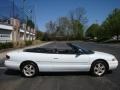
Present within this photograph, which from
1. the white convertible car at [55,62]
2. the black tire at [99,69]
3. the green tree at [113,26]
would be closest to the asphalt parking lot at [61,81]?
the black tire at [99,69]

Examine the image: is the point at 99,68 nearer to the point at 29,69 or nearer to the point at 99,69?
the point at 99,69


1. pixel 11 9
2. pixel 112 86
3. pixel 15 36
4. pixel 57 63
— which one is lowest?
pixel 112 86

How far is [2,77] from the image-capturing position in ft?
29.9

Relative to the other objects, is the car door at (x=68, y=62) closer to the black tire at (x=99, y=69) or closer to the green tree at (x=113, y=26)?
the black tire at (x=99, y=69)

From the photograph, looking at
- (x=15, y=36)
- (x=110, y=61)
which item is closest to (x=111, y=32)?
(x=15, y=36)

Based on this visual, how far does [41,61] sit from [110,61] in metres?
2.71

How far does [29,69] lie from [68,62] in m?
1.52

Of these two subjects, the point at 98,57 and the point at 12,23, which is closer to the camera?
the point at 98,57

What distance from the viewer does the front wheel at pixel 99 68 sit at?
9.12 meters

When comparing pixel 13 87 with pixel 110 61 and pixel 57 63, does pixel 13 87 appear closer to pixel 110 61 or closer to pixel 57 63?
pixel 57 63

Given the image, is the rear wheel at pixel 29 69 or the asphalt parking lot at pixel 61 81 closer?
the asphalt parking lot at pixel 61 81

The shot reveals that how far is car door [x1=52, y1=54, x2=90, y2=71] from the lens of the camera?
9.06 m

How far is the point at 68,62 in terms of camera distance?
907 centimetres

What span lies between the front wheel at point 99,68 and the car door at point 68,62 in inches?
11.2
